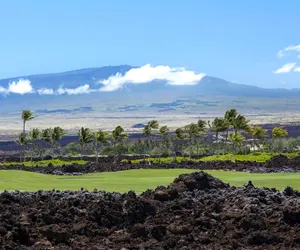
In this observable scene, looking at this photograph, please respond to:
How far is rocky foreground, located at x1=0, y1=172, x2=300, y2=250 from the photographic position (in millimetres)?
18391

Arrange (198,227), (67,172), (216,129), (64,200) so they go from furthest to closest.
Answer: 1. (216,129)
2. (67,172)
3. (64,200)
4. (198,227)

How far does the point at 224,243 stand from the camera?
60.3ft

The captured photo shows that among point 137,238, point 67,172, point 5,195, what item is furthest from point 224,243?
point 67,172

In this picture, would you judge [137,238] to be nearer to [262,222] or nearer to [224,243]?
→ [224,243]

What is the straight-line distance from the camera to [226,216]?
20.6 meters

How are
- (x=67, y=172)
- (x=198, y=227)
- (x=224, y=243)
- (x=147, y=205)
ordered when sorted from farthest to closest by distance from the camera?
(x=67, y=172)
(x=147, y=205)
(x=198, y=227)
(x=224, y=243)

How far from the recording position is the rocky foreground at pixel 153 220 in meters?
18.4

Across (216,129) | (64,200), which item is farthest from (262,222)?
(216,129)

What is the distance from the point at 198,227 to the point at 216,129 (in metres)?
91.3

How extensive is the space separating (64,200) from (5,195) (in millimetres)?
2268

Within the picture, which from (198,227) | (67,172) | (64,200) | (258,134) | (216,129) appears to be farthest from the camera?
(258,134)

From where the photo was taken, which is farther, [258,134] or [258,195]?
[258,134]

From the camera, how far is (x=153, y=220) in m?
20.5

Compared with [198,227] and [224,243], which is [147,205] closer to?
[198,227]
